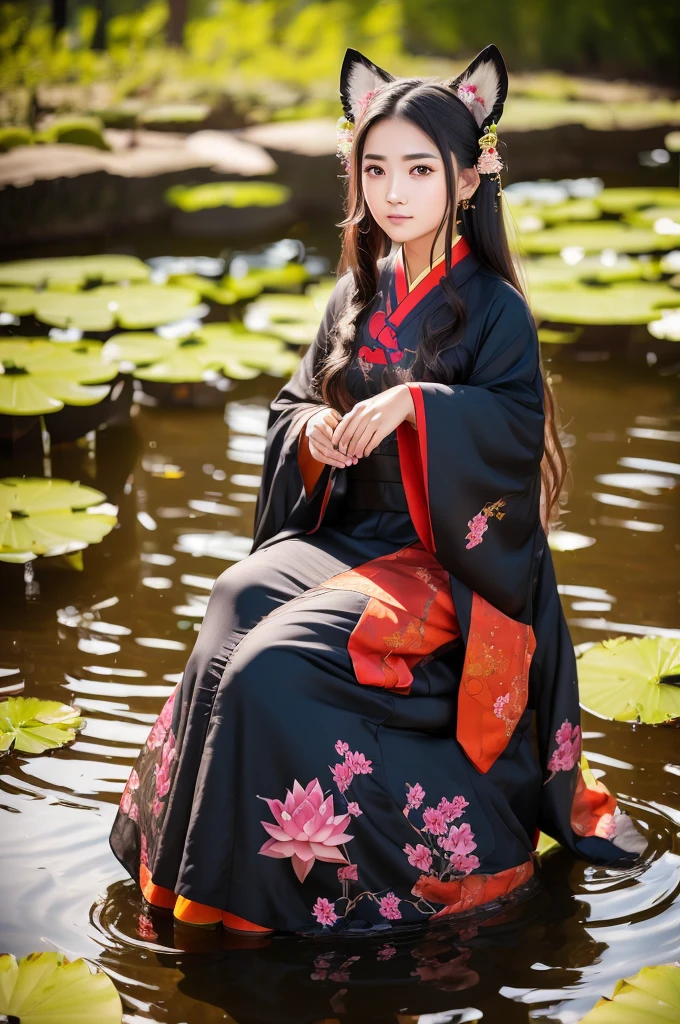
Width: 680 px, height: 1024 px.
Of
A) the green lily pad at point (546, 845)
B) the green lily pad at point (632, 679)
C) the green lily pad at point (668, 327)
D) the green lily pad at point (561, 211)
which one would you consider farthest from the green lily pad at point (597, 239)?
the green lily pad at point (546, 845)

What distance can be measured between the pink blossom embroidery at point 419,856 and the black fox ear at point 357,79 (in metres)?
1.22

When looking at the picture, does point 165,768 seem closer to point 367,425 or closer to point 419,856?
point 419,856

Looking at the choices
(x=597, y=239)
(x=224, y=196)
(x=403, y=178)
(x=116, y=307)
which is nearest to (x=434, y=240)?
(x=403, y=178)

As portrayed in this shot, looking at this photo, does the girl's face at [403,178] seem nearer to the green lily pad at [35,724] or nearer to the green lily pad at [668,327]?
the green lily pad at [35,724]

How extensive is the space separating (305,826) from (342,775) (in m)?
0.09

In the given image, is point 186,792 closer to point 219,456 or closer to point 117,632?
point 117,632

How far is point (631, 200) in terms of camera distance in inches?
255

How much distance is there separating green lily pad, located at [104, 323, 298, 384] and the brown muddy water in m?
0.17

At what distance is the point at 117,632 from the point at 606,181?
606 cm

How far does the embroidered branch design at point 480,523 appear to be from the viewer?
192 cm

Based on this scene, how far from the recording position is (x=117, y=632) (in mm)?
2922

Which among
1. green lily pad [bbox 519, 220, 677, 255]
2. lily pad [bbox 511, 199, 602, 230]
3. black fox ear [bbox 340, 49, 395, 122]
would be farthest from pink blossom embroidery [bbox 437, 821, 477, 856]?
lily pad [bbox 511, 199, 602, 230]

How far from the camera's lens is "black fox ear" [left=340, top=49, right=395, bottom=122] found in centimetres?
208

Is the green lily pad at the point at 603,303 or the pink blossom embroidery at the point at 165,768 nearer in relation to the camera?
the pink blossom embroidery at the point at 165,768
